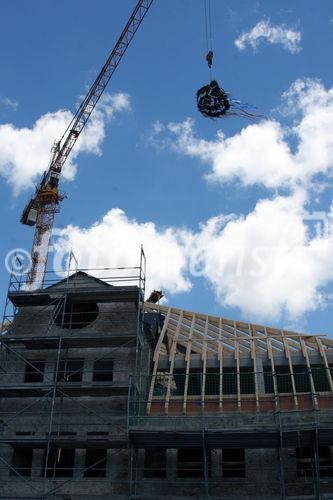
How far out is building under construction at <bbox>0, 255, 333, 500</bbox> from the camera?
19641mm

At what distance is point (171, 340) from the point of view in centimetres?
2497

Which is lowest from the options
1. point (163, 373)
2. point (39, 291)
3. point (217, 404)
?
point (217, 404)

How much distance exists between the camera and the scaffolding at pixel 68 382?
2052 cm

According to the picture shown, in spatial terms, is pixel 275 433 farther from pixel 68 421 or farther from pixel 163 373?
pixel 68 421

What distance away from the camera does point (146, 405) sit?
21516 mm

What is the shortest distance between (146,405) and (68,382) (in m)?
3.20

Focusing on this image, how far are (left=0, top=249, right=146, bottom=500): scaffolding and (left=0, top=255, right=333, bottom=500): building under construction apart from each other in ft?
0.17

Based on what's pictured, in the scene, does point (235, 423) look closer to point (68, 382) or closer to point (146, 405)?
point (146, 405)

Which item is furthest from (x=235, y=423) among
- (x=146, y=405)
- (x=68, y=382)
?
(x=68, y=382)

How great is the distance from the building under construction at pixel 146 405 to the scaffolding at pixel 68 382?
0.05 m

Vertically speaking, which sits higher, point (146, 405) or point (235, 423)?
point (146, 405)

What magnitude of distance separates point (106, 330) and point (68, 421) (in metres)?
3.85

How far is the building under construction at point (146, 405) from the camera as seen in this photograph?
64.4 ft

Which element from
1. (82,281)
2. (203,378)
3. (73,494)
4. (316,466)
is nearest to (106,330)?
(82,281)
